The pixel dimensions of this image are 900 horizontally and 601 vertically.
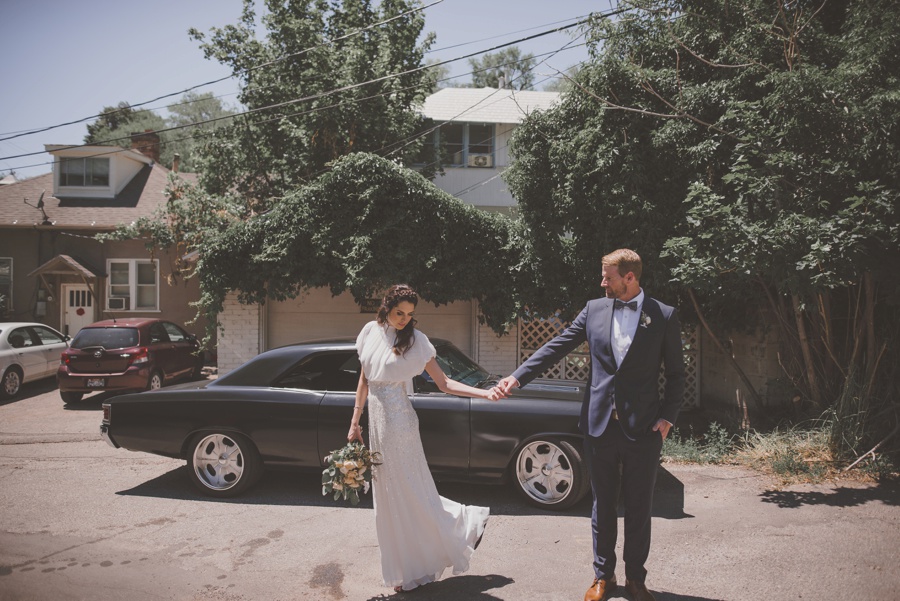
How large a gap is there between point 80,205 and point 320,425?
17.5 m

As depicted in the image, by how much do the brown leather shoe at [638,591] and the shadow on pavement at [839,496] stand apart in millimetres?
2602

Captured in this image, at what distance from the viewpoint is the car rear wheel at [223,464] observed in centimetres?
590

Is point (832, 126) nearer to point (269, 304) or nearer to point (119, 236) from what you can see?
point (269, 304)

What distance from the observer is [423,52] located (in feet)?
56.6

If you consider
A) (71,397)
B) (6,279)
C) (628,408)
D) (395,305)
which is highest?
(6,279)

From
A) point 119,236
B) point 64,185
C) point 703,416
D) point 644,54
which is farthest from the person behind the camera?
point 64,185

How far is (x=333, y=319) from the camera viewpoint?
13469 mm

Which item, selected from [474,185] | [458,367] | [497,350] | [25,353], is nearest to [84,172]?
[25,353]

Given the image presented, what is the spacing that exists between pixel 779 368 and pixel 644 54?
15.4 ft

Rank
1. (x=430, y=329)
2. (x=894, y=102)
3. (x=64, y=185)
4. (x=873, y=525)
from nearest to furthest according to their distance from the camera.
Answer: (x=873, y=525)
(x=894, y=102)
(x=430, y=329)
(x=64, y=185)

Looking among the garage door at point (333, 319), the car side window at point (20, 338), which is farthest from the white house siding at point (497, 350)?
the car side window at point (20, 338)

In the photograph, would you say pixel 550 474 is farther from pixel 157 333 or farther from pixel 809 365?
pixel 157 333

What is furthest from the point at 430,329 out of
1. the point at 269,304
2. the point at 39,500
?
the point at 39,500

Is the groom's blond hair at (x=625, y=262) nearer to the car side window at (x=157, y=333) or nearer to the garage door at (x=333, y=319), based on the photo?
the garage door at (x=333, y=319)
